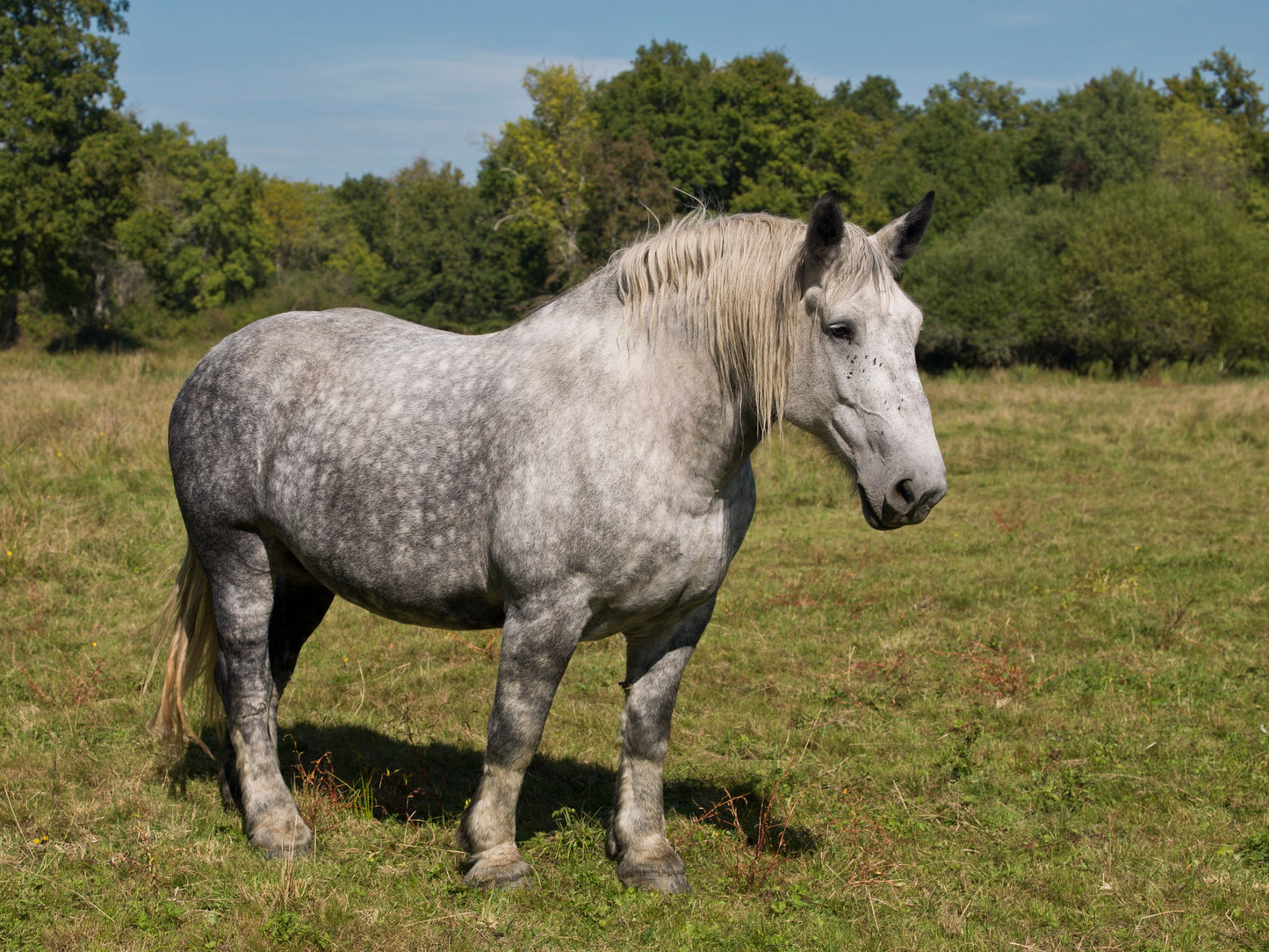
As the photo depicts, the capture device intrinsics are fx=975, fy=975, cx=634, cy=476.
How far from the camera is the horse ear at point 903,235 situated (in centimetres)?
321

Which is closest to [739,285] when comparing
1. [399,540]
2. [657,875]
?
[399,540]

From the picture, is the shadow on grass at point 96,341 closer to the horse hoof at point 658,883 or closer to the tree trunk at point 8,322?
the tree trunk at point 8,322

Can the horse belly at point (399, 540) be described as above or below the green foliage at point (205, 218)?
below

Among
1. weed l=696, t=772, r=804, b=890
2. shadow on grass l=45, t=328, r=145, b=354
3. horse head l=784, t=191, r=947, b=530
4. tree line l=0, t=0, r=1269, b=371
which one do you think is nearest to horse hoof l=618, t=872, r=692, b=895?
weed l=696, t=772, r=804, b=890

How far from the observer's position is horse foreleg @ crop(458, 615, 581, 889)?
3.26 meters

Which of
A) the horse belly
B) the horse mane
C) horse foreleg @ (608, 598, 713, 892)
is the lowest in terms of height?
horse foreleg @ (608, 598, 713, 892)

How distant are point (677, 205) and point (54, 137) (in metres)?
20.6

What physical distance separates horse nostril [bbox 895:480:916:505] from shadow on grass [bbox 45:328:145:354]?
3690 centimetres

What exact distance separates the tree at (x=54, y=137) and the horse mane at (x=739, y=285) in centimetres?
3143

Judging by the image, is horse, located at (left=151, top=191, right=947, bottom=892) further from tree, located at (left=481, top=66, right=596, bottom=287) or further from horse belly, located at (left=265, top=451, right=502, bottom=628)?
tree, located at (left=481, top=66, right=596, bottom=287)

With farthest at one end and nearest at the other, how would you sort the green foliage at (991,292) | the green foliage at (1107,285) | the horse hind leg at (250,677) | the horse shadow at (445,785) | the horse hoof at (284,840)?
the green foliage at (991,292) < the green foliage at (1107,285) < the horse shadow at (445,785) < the horse hind leg at (250,677) < the horse hoof at (284,840)

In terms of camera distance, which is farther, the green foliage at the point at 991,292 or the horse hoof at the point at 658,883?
the green foliage at the point at 991,292

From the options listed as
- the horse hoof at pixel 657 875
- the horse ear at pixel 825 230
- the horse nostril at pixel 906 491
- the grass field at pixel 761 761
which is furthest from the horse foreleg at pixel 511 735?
the horse ear at pixel 825 230

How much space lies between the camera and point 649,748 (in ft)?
12.0
